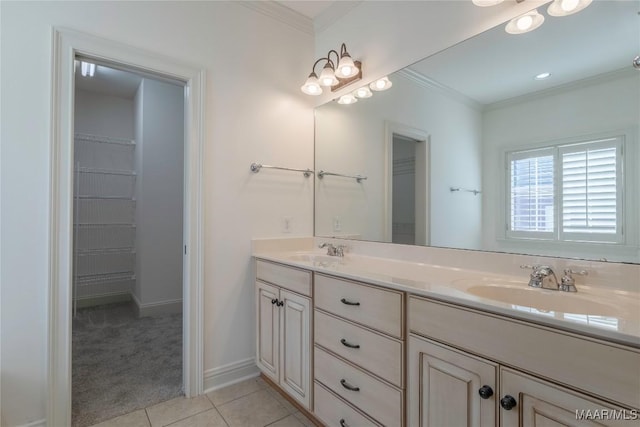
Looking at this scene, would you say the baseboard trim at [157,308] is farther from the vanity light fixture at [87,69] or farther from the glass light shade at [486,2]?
the glass light shade at [486,2]

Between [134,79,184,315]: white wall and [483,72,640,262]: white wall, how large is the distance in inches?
130

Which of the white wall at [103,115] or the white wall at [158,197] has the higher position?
the white wall at [103,115]

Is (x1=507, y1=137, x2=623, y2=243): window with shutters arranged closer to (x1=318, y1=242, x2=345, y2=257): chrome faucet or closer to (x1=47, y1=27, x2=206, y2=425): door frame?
(x1=318, y1=242, x2=345, y2=257): chrome faucet

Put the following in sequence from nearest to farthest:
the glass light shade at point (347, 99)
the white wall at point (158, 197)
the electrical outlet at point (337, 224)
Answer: the glass light shade at point (347, 99)
the electrical outlet at point (337, 224)
the white wall at point (158, 197)

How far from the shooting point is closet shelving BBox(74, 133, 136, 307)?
3.55 meters

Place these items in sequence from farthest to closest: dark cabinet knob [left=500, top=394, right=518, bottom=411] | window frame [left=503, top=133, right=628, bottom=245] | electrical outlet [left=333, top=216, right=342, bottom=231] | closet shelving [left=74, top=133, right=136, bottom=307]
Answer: closet shelving [left=74, top=133, right=136, bottom=307]
electrical outlet [left=333, top=216, right=342, bottom=231]
window frame [left=503, top=133, right=628, bottom=245]
dark cabinet knob [left=500, top=394, right=518, bottom=411]

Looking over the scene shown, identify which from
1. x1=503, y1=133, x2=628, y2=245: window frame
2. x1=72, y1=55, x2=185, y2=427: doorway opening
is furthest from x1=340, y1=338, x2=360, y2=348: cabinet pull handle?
x1=72, y1=55, x2=185, y2=427: doorway opening

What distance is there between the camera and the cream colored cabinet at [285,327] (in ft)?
5.32

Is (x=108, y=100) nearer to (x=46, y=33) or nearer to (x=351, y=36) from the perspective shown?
(x=46, y=33)

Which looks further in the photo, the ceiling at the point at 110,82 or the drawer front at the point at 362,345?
the ceiling at the point at 110,82

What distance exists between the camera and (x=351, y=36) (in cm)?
218

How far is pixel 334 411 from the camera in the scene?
→ 144cm
